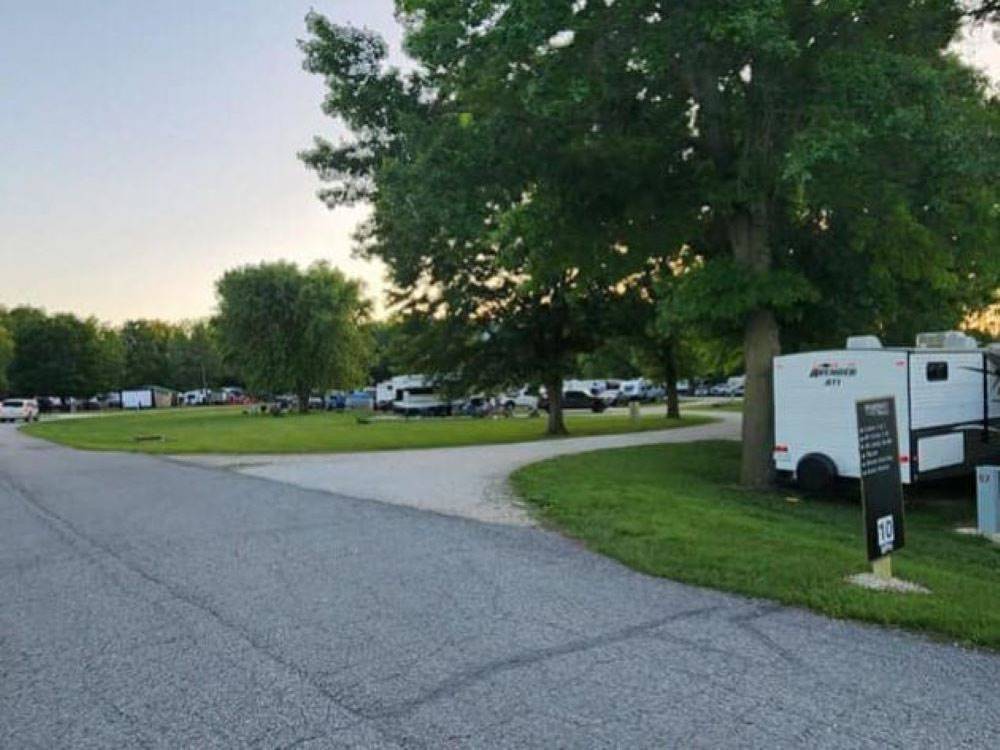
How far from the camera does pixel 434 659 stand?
495 cm

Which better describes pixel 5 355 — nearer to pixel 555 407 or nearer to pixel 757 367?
pixel 555 407

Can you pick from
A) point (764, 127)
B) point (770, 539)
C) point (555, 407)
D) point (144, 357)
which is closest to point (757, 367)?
point (764, 127)

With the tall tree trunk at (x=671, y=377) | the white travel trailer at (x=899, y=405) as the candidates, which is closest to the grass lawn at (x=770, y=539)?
the white travel trailer at (x=899, y=405)

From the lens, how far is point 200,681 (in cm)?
462

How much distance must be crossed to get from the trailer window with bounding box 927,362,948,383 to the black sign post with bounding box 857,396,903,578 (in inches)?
296

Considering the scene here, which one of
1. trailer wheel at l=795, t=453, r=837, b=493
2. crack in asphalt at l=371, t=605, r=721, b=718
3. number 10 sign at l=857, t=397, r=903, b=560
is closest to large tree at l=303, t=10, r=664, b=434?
trailer wheel at l=795, t=453, r=837, b=493

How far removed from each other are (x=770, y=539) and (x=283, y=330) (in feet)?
175

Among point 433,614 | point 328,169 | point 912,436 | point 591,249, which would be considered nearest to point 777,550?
point 433,614

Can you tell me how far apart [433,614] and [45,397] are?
10312 centimetres

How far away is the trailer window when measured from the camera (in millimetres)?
13422

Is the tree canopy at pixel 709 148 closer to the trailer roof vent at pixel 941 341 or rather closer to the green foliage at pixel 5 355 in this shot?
the trailer roof vent at pixel 941 341

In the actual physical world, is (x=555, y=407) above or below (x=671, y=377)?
below

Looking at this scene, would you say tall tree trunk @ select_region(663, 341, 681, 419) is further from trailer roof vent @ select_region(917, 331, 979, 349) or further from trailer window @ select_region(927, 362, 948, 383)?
trailer window @ select_region(927, 362, 948, 383)

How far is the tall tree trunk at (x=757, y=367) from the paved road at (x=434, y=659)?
7697mm
